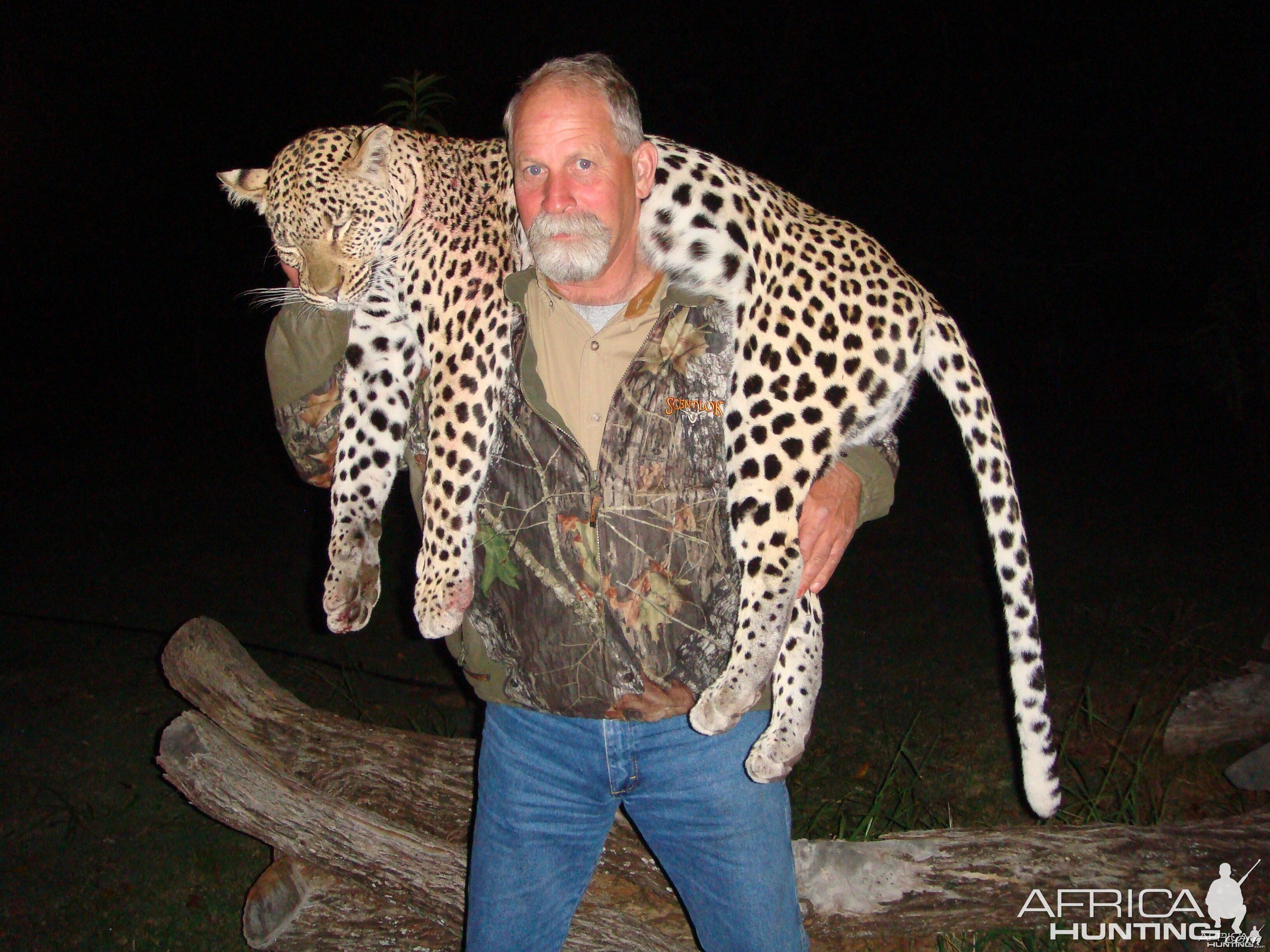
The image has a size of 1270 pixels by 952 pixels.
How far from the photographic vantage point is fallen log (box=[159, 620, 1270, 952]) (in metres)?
2.66

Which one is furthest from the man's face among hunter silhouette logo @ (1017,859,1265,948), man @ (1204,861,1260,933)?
man @ (1204,861,1260,933)

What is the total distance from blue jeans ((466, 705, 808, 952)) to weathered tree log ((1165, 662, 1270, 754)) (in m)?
3.11

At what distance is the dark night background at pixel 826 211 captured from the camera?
18.0ft

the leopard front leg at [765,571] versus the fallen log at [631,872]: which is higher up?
the leopard front leg at [765,571]

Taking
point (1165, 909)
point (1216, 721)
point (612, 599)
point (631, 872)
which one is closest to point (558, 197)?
point (612, 599)

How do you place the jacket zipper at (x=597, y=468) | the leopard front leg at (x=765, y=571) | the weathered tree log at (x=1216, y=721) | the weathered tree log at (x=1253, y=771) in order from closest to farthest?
1. the jacket zipper at (x=597, y=468)
2. the leopard front leg at (x=765, y=571)
3. the weathered tree log at (x=1253, y=771)
4. the weathered tree log at (x=1216, y=721)

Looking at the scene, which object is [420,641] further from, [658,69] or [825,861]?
→ [658,69]

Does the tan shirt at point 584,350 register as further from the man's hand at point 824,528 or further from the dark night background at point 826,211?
the dark night background at point 826,211

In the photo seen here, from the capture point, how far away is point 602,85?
5.23ft

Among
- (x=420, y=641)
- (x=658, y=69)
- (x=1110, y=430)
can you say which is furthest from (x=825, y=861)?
(x=1110, y=430)

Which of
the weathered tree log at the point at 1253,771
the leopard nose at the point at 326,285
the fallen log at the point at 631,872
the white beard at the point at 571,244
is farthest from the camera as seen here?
the weathered tree log at the point at 1253,771

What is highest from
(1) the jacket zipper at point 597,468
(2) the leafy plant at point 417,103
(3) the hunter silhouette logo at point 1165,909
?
(2) the leafy plant at point 417,103

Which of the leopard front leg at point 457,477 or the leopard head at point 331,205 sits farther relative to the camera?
the leopard head at point 331,205

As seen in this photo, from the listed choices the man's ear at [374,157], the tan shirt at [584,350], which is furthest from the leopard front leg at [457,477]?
the man's ear at [374,157]
